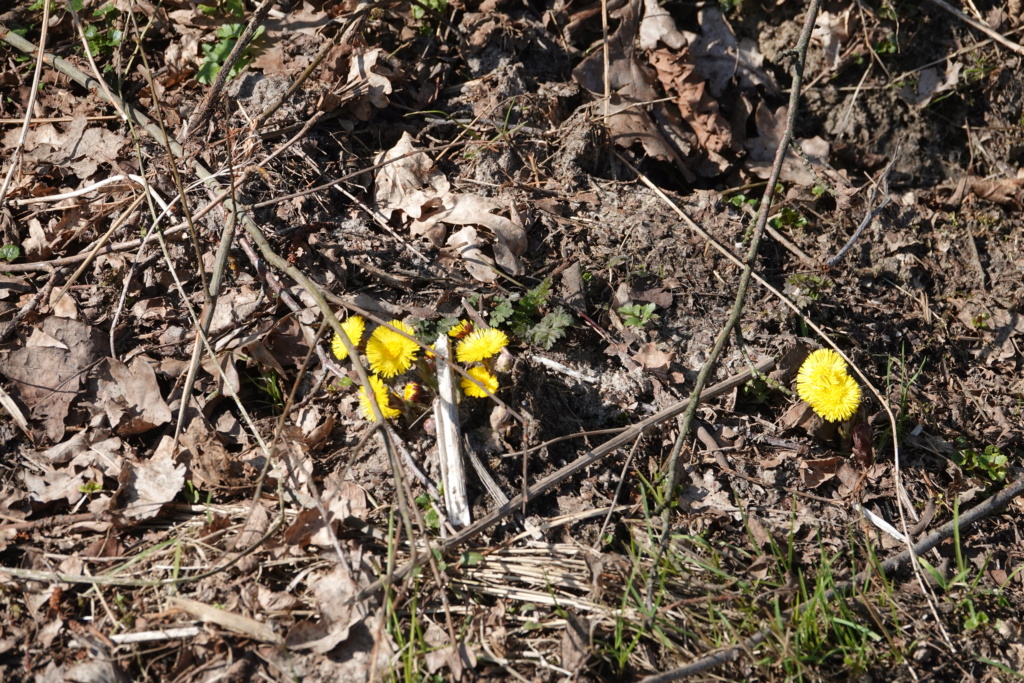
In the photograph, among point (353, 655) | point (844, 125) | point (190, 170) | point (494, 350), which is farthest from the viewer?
point (844, 125)

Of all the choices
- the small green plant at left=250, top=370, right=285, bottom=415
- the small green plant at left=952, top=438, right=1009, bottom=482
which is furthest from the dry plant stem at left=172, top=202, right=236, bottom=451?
the small green plant at left=952, top=438, right=1009, bottom=482

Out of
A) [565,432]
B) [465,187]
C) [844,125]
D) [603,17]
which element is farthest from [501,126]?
[844,125]

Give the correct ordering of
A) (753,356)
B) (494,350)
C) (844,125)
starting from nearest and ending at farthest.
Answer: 1. (494,350)
2. (753,356)
3. (844,125)

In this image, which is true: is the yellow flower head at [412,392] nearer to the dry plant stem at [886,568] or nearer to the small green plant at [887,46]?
the dry plant stem at [886,568]

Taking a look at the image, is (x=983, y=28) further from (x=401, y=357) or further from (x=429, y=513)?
(x=429, y=513)

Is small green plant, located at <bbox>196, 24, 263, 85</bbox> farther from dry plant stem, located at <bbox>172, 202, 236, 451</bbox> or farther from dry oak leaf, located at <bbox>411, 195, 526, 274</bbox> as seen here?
dry oak leaf, located at <bbox>411, 195, 526, 274</bbox>

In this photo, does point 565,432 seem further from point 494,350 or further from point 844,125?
point 844,125

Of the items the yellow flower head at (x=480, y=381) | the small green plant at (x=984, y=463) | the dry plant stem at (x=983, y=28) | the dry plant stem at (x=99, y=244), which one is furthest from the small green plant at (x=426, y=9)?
the small green plant at (x=984, y=463)
